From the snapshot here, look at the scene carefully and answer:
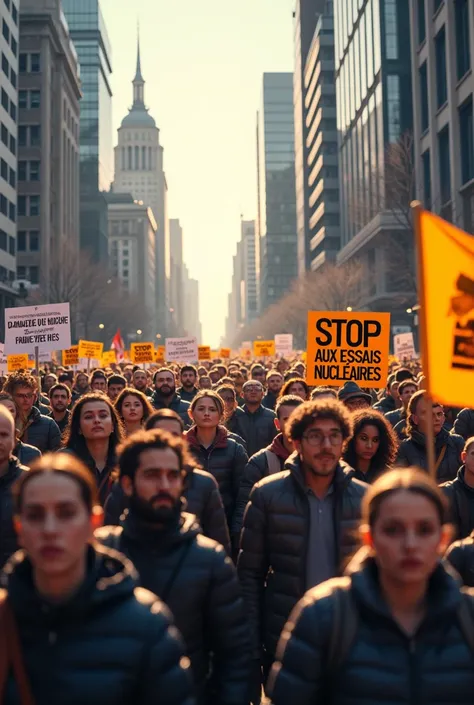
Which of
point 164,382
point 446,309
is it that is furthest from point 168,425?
point 164,382

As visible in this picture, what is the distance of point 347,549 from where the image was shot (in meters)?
4.70

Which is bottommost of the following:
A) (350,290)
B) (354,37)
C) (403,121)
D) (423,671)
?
(423,671)

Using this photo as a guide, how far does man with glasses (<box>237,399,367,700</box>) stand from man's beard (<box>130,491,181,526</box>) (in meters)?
1.12

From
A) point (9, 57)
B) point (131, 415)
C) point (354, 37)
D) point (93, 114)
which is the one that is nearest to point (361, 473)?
point (131, 415)

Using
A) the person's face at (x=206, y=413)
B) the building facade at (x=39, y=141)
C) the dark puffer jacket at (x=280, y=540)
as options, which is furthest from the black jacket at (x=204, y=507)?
the building facade at (x=39, y=141)

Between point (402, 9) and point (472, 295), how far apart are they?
65283mm

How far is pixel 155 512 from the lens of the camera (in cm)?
375

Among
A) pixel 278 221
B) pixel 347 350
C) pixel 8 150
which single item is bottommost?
pixel 347 350

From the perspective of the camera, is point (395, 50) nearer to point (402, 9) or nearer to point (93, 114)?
point (402, 9)

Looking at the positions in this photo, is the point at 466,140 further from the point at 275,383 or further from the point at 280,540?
the point at 280,540

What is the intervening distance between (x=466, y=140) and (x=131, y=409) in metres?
36.8

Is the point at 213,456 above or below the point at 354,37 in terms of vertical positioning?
below

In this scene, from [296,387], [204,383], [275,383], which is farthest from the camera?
[204,383]

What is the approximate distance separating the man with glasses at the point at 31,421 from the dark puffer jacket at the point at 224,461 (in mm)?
2399
